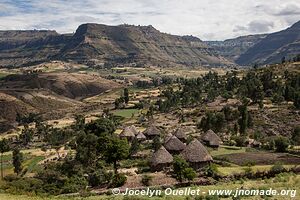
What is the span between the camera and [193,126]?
120 metres

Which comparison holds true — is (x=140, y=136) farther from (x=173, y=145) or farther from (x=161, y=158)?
(x=161, y=158)

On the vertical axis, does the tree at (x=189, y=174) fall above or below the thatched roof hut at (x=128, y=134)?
above

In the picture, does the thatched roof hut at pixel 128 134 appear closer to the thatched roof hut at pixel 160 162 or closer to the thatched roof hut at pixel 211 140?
the thatched roof hut at pixel 211 140

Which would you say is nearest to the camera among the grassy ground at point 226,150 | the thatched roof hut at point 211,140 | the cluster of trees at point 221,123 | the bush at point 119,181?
the bush at point 119,181

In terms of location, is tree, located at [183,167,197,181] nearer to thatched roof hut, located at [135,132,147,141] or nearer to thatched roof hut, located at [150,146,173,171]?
thatched roof hut, located at [150,146,173,171]

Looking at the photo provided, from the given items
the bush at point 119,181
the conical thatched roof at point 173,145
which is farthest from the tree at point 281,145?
the bush at point 119,181

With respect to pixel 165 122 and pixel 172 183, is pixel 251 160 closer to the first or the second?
pixel 172 183

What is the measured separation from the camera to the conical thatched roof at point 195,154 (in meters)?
63.9

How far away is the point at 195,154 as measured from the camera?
64688mm

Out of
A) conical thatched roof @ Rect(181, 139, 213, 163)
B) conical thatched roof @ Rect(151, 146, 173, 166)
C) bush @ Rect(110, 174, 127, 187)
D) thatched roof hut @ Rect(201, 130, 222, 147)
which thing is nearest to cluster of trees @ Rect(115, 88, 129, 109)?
thatched roof hut @ Rect(201, 130, 222, 147)

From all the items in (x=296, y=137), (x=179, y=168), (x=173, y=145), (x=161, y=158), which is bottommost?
(x=296, y=137)

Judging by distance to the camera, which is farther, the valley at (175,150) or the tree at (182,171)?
the valley at (175,150)

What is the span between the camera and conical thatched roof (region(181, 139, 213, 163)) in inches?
2516

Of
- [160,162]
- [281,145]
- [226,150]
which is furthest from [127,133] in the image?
[281,145]
